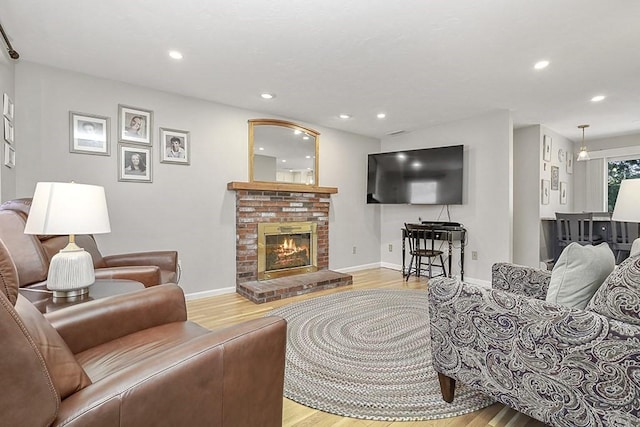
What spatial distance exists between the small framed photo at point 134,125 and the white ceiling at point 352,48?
299mm

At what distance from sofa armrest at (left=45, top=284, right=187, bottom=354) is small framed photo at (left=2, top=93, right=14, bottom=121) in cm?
204

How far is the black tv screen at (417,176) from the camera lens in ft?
15.0

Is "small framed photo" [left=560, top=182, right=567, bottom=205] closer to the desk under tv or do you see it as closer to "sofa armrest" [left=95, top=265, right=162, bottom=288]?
the desk under tv

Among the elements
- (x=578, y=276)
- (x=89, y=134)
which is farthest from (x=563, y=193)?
(x=89, y=134)

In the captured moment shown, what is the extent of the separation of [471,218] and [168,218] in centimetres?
393

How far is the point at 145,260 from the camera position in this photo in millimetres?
2787

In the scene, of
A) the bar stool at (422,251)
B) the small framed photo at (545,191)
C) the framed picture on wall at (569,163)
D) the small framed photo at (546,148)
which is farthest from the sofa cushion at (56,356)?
the framed picture on wall at (569,163)

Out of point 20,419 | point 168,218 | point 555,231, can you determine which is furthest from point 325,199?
point 20,419

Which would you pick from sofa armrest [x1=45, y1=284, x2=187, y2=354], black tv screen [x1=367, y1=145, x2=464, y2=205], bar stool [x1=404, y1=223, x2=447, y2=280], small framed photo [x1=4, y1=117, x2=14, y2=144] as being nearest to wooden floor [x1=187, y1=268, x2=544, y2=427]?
bar stool [x1=404, y1=223, x2=447, y2=280]

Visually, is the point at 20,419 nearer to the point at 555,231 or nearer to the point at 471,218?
the point at 471,218

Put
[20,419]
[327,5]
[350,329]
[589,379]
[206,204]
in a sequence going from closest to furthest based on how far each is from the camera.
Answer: [20,419] < [589,379] < [327,5] < [350,329] < [206,204]

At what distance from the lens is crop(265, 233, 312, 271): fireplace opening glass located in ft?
14.4

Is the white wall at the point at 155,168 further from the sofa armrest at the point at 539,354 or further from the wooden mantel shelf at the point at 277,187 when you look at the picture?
the sofa armrest at the point at 539,354

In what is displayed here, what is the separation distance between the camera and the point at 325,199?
4.96 m
